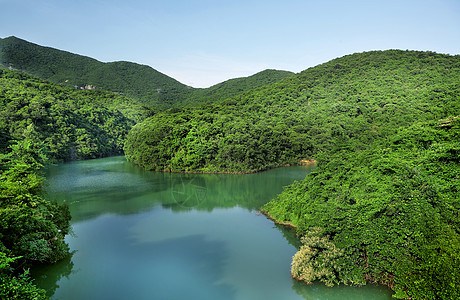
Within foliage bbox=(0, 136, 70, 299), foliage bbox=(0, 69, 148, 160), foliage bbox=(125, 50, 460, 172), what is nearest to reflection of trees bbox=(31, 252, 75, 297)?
foliage bbox=(0, 136, 70, 299)

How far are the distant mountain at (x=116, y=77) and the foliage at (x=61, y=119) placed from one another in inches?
959

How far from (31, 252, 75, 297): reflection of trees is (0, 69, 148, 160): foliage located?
2628 cm

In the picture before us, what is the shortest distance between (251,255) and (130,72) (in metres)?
118

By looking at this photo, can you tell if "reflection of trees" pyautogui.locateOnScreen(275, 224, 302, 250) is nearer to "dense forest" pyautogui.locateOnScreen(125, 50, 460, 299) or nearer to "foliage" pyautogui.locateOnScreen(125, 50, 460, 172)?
"dense forest" pyautogui.locateOnScreen(125, 50, 460, 299)

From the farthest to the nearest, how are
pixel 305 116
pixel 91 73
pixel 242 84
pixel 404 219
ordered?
1. pixel 91 73
2. pixel 242 84
3. pixel 305 116
4. pixel 404 219

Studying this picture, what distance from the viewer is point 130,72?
116 metres

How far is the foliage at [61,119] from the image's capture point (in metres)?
44.1

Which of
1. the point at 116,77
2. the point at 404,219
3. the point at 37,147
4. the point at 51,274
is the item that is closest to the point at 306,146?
the point at 404,219

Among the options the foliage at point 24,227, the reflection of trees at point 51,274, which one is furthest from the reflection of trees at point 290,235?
the foliage at point 24,227

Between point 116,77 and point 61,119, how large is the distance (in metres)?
63.9

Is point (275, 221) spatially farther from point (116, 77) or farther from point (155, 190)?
point (116, 77)

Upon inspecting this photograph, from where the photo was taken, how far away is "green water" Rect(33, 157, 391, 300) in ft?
33.4

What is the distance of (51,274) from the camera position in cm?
1120

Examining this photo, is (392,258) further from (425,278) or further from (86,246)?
(86,246)
